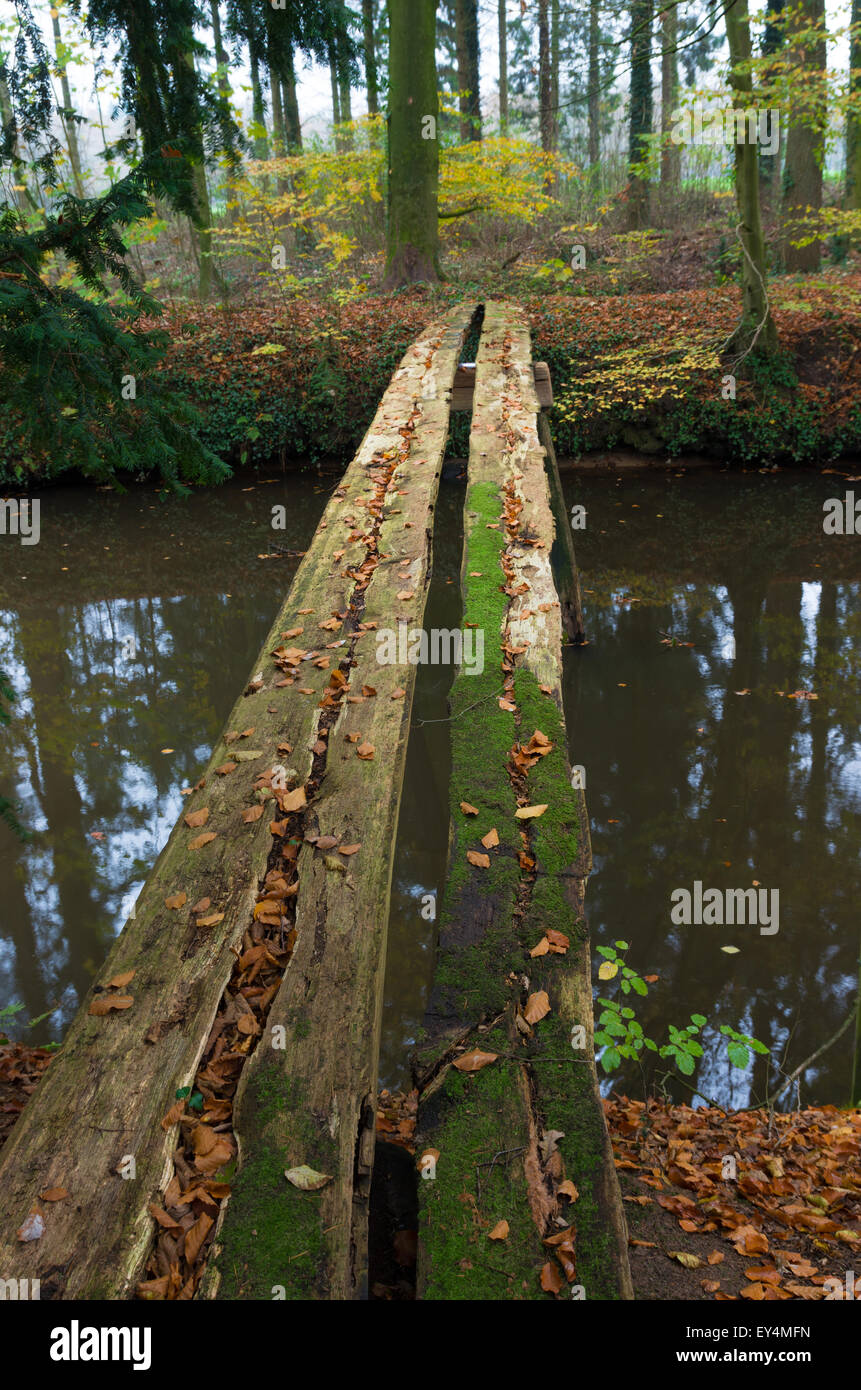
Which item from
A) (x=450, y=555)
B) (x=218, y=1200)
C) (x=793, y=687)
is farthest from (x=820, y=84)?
(x=218, y=1200)

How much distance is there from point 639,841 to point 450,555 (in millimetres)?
5068

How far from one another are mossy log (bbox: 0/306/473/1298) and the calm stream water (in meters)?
1.62

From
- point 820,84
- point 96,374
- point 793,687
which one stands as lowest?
point 793,687

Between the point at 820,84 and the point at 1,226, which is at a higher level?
the point at 820,84

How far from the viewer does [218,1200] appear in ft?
5.30

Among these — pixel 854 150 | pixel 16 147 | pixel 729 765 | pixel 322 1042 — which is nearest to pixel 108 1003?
pixel 322 1042

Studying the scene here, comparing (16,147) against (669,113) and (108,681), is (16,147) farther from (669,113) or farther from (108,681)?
(669,113)

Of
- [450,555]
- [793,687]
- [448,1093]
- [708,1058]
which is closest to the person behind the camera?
[448,1093]

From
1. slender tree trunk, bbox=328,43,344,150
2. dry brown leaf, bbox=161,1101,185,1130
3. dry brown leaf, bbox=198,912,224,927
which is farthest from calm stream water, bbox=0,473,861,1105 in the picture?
slender tree trunk, bbox=328,43,344,150

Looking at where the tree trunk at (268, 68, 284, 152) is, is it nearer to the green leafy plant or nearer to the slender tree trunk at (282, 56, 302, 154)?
the slender tree trunk at (282, 56, 302, 154)

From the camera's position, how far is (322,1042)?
188 cm

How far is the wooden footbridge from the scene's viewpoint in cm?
155

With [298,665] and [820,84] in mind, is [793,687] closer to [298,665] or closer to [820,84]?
[298,665]

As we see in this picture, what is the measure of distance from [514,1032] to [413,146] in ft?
44.6
